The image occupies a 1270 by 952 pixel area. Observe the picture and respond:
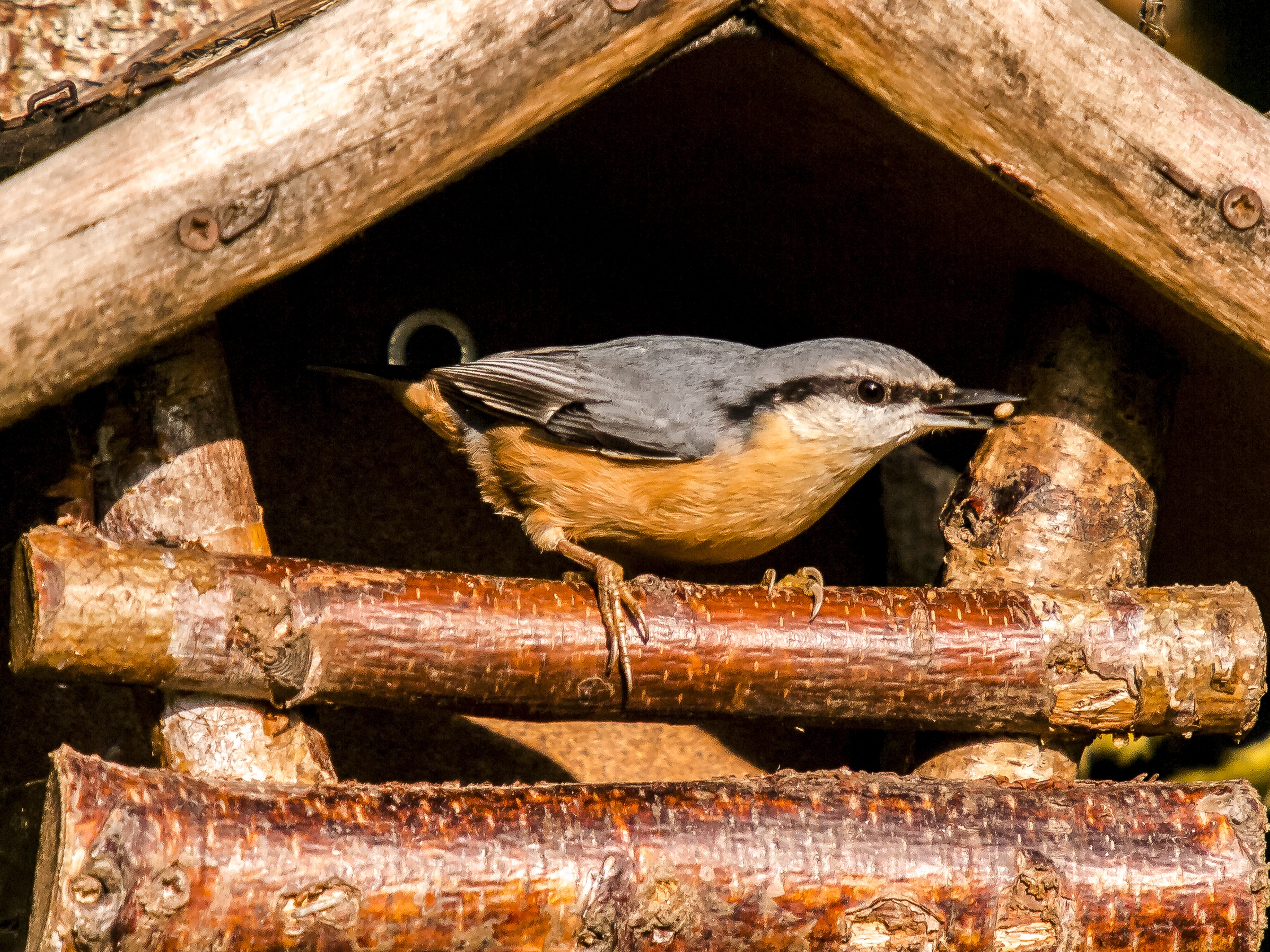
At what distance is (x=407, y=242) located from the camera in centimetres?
250

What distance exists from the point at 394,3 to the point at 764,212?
0.97 meters

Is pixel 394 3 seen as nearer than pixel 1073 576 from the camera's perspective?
Yes

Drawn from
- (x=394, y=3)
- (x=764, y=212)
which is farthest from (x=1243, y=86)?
(x=394, y=3)

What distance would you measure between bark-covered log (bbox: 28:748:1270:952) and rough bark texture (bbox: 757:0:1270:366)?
0.81 m

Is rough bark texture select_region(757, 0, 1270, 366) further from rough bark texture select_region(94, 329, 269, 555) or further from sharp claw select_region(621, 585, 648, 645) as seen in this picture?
rough bark texture select_region(94, 329, 269, 555)

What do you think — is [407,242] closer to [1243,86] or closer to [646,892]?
[646,892]

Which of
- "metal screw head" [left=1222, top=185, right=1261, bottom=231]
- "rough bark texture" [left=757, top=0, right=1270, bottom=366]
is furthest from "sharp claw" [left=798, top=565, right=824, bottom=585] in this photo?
"metal screw head" [left=1222, top=185, right=1261, bottom=231]

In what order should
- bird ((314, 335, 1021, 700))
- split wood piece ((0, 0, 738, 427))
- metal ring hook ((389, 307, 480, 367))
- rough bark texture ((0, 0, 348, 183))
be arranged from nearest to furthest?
split wood piece ((0, 0, 738, 427))
rough bark texture ((0, 0, 348, 183))
bird ((314, 335, 1021, 700))
metal ring hook ((389, 307, 480, 367))

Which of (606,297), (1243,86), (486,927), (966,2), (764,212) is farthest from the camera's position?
(1243,86)

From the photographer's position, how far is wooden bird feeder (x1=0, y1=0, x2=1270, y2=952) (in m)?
1.55

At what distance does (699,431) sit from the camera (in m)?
2.02

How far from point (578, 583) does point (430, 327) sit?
0.81m

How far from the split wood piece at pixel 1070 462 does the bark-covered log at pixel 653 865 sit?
33 centimetres

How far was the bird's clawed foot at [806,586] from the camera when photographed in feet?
6.29
